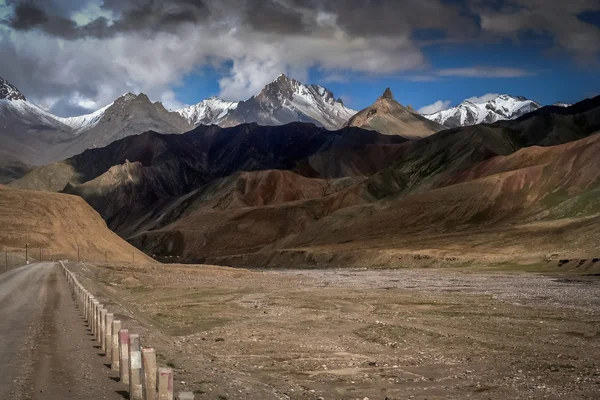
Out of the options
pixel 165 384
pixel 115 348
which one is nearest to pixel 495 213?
pixel 115 348

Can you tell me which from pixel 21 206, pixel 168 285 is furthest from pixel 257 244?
pixel 168 285

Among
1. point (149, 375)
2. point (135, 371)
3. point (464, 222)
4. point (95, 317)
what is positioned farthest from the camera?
point (464, 222)

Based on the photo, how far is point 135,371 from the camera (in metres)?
15.1

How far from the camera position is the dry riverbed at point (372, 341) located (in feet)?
69.8

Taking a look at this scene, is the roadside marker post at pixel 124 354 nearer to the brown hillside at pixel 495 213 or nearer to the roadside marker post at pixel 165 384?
the roadside marker post at pixel 165 384

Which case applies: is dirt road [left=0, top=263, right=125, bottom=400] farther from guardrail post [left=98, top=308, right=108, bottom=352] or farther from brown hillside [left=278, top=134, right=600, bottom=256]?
brown hillside [left=278, top=134, right=600, bottom=256]

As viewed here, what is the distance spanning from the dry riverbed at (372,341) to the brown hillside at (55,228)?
134 feet

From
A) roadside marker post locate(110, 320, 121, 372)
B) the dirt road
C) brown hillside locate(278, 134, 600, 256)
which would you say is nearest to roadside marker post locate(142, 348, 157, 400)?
the dirt road

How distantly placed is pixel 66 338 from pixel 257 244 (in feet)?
522

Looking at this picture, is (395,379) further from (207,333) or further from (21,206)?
(21,206)

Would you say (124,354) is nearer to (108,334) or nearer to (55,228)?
(108,334)

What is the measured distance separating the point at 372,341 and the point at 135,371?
1683cm

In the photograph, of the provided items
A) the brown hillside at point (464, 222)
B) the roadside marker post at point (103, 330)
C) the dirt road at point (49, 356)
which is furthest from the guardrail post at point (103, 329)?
the brown hillside at point (464, 222)

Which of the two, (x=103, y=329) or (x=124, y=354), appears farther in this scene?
(x=103, y=329)
